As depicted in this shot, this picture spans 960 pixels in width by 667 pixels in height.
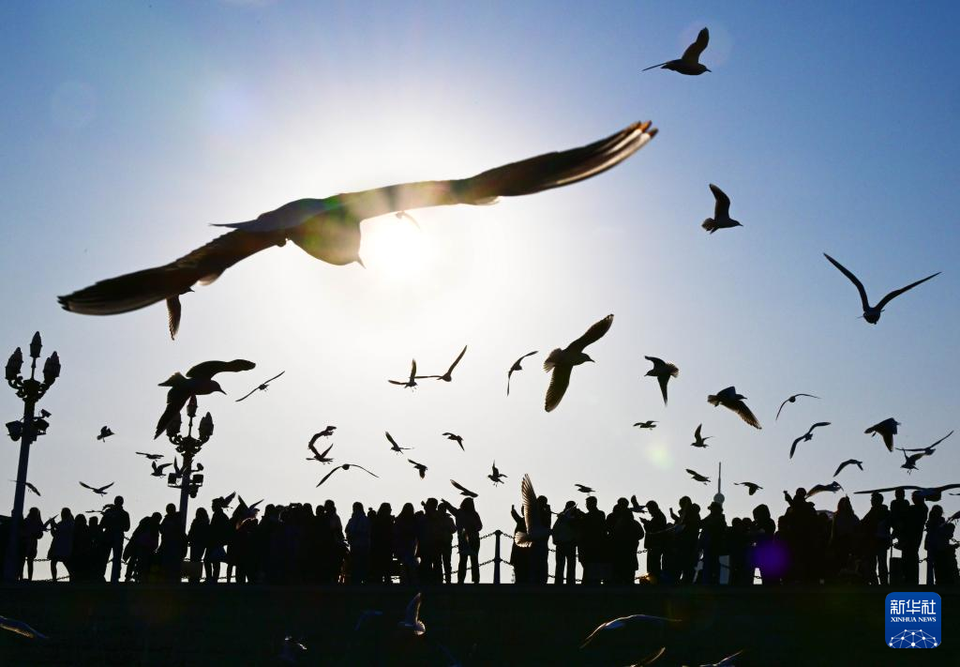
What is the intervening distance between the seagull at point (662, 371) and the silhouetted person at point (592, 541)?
7.89ft

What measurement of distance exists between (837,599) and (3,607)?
42.6 ft

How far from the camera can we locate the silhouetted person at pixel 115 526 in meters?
20.0

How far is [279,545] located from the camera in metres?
19.7

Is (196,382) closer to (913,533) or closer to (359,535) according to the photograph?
(359,535)

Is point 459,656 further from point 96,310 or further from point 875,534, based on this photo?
point 96,310

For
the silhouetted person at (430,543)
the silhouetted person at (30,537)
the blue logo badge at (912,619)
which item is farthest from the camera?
the silhouetted person at (30,537)

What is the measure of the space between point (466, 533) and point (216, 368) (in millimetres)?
5261

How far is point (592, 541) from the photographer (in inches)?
728

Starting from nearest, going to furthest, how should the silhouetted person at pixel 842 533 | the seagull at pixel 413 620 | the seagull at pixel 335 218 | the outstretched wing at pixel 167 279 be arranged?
the seagull at pixel 335 218 < the outstretched wing at pixel 167 279 < the seagull at pixel 413 620 < the silhouetted person at pixel 842 533

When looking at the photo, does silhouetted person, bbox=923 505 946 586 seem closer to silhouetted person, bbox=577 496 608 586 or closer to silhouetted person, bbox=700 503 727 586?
silhouetted person, bbox=700 503 727 586

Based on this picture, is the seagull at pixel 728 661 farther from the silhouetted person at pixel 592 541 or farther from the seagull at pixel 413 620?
the seagull at pixel 413 620

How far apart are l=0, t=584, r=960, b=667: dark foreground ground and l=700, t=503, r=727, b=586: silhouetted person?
525 millimetres

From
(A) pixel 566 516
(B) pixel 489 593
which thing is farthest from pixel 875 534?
(B) pixel 489 593

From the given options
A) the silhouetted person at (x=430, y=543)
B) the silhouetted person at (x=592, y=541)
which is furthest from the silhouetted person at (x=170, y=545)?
the silhouetted person at (x=592, y=541)
